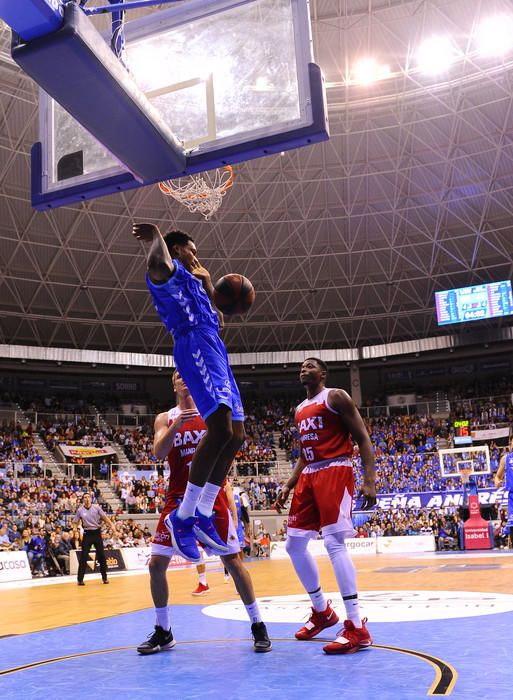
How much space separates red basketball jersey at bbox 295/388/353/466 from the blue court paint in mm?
1408

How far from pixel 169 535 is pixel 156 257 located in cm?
212

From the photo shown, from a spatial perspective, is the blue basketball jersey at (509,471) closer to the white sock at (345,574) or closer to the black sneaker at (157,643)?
the white sock at (345,574)

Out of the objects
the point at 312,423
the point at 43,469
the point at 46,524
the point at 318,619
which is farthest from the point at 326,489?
the point at 43,469

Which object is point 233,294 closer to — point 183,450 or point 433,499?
point 183,450

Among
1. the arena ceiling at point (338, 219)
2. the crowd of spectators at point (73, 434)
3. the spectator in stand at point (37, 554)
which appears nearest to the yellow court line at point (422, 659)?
the spectator in stand at point (37, 554)

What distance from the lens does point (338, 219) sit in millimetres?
33344

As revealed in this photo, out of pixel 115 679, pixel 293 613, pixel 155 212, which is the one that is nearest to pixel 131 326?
pixel 155 212

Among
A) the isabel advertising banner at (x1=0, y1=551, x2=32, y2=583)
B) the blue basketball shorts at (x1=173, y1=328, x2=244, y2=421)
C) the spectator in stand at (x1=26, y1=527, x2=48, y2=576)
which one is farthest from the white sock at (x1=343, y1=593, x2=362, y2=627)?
the spectator in stand at (x1=26, y1=527, x2=48, y2=576)

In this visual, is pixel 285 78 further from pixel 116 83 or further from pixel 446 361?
pixel 446 361

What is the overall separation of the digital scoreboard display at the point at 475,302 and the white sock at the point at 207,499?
31200mm

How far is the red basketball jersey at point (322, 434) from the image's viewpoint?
563 cm

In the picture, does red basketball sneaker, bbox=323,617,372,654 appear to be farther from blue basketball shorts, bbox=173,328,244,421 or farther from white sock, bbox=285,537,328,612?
blue basketball shorts, bbox=173,328,244,421

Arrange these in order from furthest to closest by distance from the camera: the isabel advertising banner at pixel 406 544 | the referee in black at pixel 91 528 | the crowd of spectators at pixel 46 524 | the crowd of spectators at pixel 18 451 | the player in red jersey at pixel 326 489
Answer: the crowd of spectators at pixel 18 451 → the isabel advertising banner at pixel 406 544 → the crowd of spectators at pixel 46 524 → the referee in black at pixel 91 528 → the player in red jersey at pixel 326 489

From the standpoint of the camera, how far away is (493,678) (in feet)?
12.0
